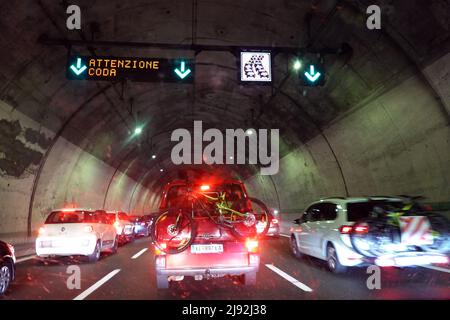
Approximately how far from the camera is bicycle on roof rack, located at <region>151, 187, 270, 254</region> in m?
6.70

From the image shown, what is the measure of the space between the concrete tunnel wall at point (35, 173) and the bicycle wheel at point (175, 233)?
26.2ft

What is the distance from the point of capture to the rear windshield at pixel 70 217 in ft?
37.0

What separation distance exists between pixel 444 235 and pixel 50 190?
1544 centimetres

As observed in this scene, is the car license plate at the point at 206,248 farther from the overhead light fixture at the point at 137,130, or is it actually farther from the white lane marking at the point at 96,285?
the overhead light fixture at the point at 137,130

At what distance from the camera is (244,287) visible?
23.9 feet

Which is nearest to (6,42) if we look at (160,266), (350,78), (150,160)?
(160,266)

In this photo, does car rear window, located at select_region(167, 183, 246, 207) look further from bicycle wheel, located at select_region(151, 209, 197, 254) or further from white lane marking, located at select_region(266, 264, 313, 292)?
white lane marking, located at select_region(266, 264, 313, 292)

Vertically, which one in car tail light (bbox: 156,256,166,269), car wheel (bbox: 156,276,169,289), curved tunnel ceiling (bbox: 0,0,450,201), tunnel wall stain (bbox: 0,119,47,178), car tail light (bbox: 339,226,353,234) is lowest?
car wheel (bbox: 156,276,169,289)

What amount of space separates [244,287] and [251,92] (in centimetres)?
1240

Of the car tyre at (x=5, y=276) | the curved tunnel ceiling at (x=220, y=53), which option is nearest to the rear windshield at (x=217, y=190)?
the car tyre at (x=5, y=276)

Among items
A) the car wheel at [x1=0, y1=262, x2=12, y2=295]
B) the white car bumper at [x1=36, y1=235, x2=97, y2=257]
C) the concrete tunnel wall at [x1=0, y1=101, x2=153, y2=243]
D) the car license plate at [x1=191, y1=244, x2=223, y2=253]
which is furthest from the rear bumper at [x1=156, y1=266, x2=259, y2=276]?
the concrete tunnel wall at [x1=0, y1=101, x2=153, y2=243]

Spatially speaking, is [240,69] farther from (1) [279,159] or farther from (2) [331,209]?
(1) [279,159]

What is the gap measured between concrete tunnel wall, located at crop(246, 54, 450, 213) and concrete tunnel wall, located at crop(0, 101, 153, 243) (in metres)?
11.9
